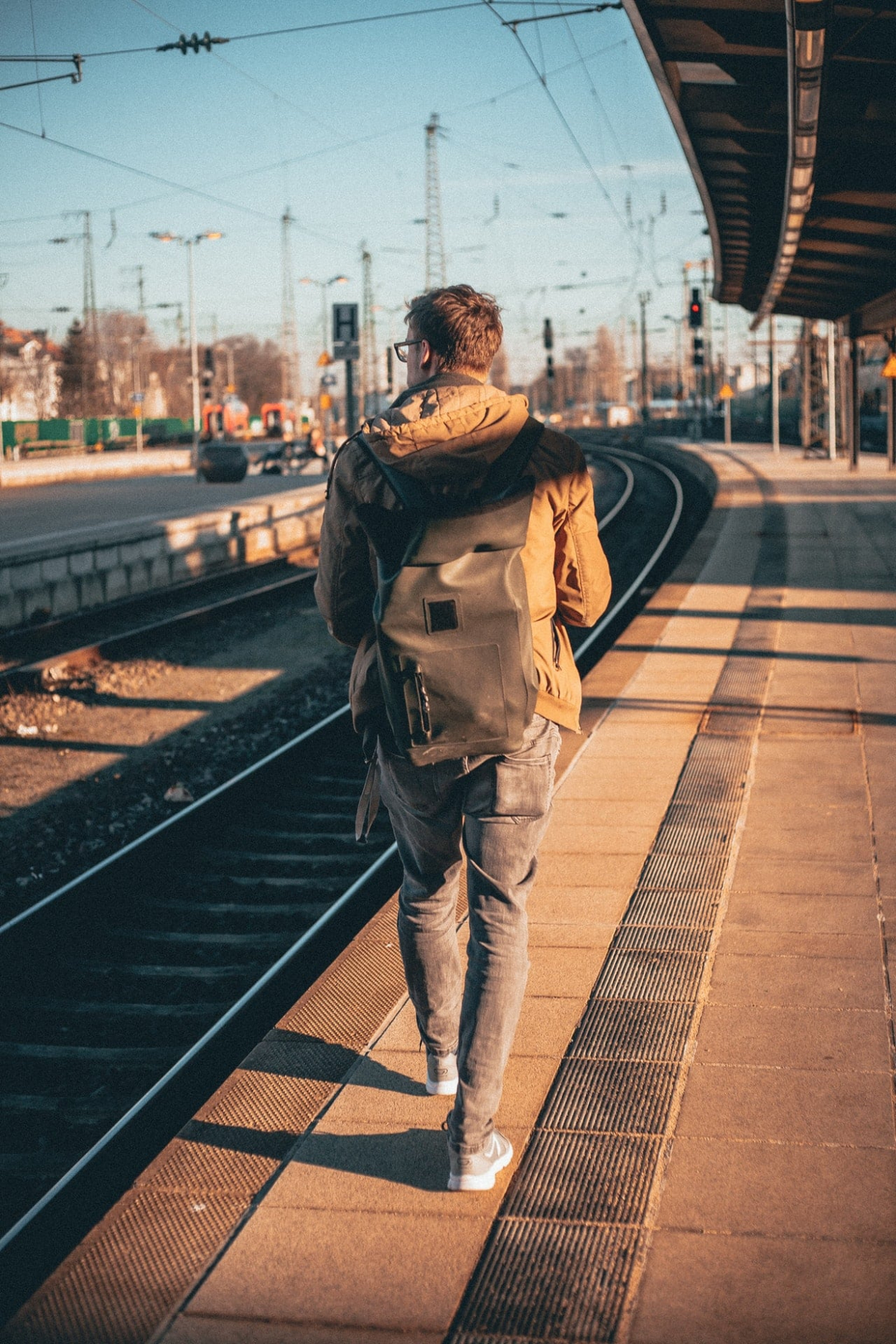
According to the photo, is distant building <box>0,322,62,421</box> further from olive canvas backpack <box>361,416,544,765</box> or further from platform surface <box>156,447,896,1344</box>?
olive canvas backpack <box>361,416,544,765</box>

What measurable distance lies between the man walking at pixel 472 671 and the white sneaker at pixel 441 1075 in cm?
35

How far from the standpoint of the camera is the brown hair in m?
2.66

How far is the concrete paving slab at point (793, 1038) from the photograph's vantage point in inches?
131

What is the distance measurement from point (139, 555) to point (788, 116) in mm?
10256

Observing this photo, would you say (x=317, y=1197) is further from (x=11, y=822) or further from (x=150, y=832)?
(x=11, y=822)

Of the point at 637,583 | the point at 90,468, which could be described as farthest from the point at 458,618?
the point at 90,468

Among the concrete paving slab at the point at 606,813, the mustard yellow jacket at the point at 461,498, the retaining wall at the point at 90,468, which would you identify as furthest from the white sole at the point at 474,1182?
the retaining wall at the point at 90,468

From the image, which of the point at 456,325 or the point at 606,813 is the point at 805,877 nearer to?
the point at 606,813

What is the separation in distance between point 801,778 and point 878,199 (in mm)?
7979

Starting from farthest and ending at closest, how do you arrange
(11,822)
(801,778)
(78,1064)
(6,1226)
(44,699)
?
(44,699) → (11,822) → (801,778) → (78,1064) → (6,1226)

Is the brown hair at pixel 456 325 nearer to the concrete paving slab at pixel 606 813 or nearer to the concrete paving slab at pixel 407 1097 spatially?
the concrete paving slab at pixel 407 1097

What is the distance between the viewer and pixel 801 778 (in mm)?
6207

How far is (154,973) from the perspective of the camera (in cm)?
523

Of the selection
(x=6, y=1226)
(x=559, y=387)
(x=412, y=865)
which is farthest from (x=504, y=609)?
(x=559, y=387)
